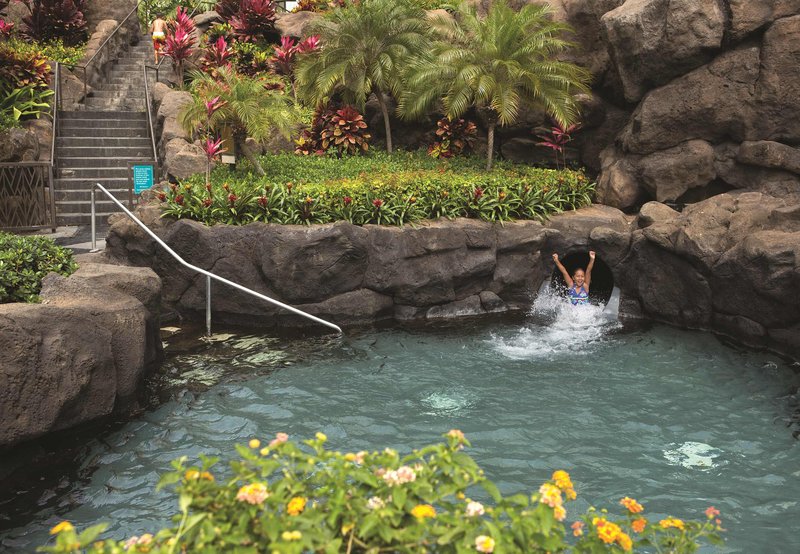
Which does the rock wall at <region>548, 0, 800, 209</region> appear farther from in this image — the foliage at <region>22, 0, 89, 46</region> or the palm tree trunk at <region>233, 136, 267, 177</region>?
the foliage at <region>22, 0, 89, 46</region>

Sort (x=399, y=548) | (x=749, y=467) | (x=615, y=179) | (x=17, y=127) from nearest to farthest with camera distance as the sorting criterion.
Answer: (x=399, y=548) < (x=749, y=467) < (x=615, y=179) < (x=17, y=127)

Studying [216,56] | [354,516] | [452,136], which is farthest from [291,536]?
[216,56]

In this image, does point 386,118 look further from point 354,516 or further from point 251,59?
point 354,516

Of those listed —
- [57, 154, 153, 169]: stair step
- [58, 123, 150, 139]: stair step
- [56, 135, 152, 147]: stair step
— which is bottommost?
[57, 154, 153, 169]: stair step

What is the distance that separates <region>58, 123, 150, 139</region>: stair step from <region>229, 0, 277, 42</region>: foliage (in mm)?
5081

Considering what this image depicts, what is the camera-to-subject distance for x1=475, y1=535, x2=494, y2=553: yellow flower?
2.91m

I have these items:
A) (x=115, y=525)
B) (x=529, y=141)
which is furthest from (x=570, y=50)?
(x=115, y=525)

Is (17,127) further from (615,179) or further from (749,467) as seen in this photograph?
(749,467)

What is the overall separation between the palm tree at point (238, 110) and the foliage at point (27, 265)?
18.5 ft

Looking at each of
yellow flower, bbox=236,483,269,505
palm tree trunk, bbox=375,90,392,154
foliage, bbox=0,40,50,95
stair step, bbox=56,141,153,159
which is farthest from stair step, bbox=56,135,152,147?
yellow flower, bbox=236,483,269,505

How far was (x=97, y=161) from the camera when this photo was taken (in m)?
17.7

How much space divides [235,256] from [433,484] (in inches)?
381

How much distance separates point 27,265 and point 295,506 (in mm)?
7036

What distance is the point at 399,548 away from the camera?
307 centimetres
